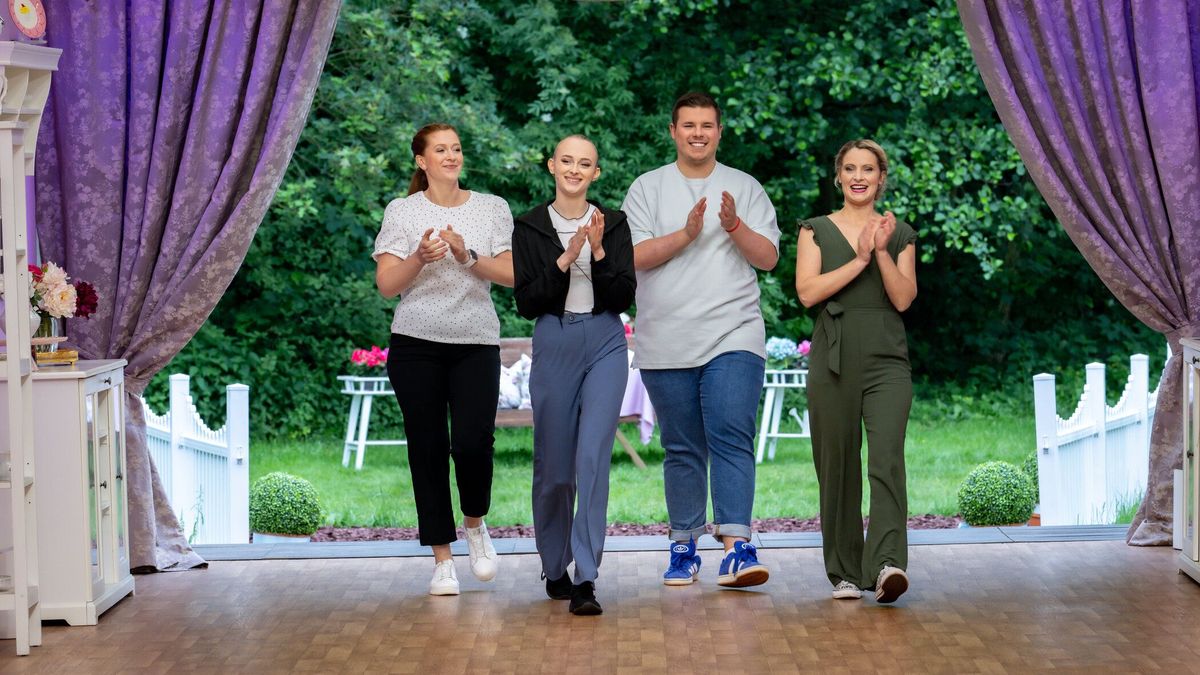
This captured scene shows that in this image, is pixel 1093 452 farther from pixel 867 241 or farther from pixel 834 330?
pixel 867 241

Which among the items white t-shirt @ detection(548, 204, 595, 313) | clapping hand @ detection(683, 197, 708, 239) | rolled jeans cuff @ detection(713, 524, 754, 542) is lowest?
rolled jeans cuff @ detection(713, 524, 754, 542)

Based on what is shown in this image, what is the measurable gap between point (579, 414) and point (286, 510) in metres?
3.20

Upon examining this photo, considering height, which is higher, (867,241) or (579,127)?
(579,127)

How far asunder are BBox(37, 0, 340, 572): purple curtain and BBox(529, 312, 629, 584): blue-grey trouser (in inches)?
52.1

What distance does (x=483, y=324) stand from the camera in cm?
454

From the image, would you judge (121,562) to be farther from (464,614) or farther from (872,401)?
(872,401)

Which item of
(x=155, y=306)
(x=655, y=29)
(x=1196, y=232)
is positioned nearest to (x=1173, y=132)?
(x=1196, y=232)

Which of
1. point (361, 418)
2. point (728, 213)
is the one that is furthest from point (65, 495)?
point (361, 418)

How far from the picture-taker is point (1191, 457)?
4781 mm

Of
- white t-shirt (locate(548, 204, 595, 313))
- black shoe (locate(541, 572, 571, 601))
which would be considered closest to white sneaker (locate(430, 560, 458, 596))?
black shoe (locate(541, 572, 571, 601))

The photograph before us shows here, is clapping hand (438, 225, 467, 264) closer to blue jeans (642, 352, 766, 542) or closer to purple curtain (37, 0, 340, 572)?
blue jeans (642, 352, 766, 542)

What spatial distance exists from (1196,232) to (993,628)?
6.06 ft

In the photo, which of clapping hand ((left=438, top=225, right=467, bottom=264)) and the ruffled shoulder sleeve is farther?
the ruffled shoulder sleeve

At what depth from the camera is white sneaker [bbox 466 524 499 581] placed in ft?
15.4
